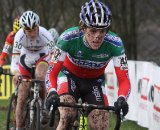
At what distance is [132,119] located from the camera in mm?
13383

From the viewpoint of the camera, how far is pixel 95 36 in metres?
6.09

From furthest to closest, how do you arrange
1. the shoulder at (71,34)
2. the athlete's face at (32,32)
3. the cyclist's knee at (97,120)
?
1. the athlete's face at (32,32)
2. the shoulder at (71,34)
3. the cyclist's knee at (97,120)

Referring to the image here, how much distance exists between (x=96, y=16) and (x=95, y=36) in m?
0.20

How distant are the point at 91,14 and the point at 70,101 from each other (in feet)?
3.00

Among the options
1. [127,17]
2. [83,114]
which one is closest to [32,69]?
[83,114]

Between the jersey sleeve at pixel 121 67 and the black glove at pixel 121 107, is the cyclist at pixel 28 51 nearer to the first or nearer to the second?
the jersey sleeve at pixel 121 67

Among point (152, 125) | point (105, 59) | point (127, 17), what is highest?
point (127, 17)

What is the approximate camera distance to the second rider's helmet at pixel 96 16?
6.05m

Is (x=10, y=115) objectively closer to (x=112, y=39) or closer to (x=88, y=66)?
(x=88, y=66)

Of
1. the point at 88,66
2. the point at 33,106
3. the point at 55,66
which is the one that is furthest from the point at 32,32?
the point at 55,66

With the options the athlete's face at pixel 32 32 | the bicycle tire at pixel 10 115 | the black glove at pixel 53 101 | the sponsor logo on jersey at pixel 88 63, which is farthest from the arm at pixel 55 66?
the bicycle tire at pixel 10 115

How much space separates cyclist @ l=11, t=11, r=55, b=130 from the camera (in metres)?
9.51

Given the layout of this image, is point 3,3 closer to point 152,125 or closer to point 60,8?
point 60,8

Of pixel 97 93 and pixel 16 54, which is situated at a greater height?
pixel 16 54
